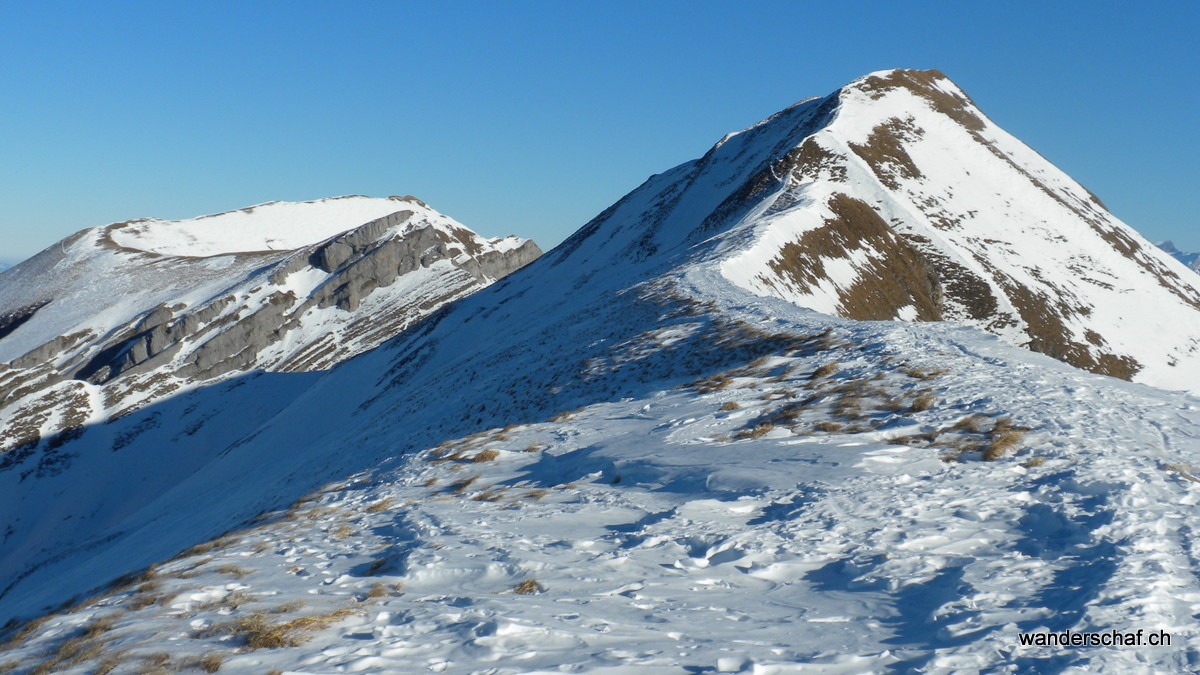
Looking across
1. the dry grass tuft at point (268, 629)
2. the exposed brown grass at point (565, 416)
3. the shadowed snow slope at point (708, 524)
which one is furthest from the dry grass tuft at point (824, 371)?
the dry grass tuft at point (268, 629)

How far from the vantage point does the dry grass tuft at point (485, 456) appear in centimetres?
1529

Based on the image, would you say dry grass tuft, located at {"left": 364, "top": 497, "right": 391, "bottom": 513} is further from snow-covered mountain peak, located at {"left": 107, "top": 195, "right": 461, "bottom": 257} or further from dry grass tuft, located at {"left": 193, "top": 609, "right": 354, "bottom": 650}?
snow-covered mountain peak, located at {"left": 107, "top": 195, "right": 461, "bottom": 257}

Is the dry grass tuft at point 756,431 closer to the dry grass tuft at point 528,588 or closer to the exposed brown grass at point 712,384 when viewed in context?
the exposed brown grass at point 712,384

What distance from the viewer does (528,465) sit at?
14.3 m

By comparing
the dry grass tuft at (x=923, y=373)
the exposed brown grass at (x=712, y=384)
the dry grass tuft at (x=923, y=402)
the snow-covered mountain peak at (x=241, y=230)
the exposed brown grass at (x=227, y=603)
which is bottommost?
the dry grass tuft at (x=923, y=402)

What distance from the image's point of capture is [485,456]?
15.4 metres

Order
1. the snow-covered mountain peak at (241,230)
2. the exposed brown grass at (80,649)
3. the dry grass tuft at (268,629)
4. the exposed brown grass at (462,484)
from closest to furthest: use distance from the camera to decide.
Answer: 1. the dry grass tuft at (268,629)
2. the exposed brown grass at (80,649)
3. the exposed brown grass at (462,484)
4. the snow-covered mountain peak at (241,230)

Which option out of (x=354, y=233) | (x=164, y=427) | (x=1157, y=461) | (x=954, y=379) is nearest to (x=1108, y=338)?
(x=954, y=379)

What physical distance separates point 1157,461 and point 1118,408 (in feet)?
8.36

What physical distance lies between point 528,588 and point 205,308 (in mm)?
111983

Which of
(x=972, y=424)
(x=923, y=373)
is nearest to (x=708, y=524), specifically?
(x=972, y=424)

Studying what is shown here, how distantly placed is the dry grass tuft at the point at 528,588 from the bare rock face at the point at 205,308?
281 ft

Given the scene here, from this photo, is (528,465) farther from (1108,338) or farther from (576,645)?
(1108,338)

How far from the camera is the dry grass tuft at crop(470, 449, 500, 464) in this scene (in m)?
15.3
